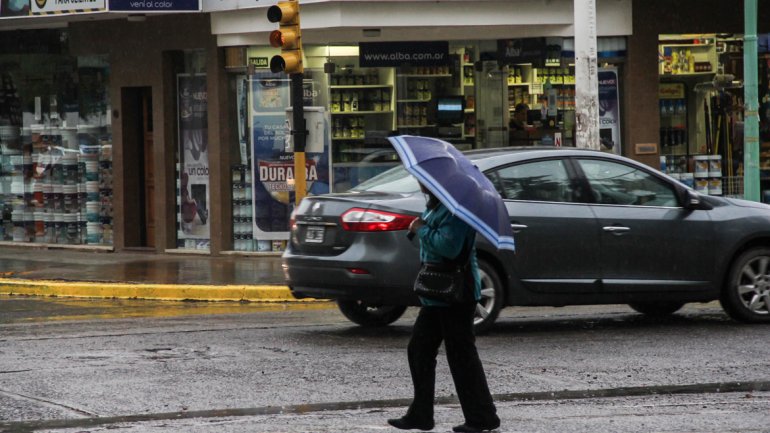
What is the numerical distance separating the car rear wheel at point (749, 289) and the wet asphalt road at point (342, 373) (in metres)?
0.25

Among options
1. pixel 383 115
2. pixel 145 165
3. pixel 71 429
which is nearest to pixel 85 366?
pixel 71 429

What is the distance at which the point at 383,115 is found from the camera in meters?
19.3

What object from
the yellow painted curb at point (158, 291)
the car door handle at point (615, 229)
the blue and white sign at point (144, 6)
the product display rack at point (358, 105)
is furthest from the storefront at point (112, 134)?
the car door handle at point (615, 229)

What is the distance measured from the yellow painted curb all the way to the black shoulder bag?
26.0 ft

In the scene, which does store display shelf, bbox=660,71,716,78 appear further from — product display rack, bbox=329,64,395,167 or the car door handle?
the car door handle

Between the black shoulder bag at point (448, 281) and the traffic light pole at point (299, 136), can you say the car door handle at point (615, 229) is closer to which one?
the black shoulder bag at point (448, 281)

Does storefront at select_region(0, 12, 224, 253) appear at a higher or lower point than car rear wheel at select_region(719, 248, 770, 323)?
higher

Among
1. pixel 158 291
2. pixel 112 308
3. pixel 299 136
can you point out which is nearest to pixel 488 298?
pixel 112 308

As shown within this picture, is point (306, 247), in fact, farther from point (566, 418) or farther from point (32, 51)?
point (32, 51)

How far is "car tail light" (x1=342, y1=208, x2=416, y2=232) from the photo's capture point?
35.1 ft

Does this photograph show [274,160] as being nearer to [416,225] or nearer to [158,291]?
[158,291]

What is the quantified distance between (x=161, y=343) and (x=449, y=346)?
435 cm

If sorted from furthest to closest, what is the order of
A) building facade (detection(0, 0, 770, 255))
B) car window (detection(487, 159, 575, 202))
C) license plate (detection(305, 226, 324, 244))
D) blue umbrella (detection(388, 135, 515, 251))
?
building facade (detection(0, 0, 770, 255))
car window (detection(487, 159, 575, 202))
license plate (detection(305, 226, 324, 244))
blue umbrella (detection(388, 135, 515, 251))

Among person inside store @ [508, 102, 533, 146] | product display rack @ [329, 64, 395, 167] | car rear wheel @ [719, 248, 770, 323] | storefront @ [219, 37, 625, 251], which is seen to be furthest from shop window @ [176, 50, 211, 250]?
Result: car rear wheel @ [719, 248, 770, 323]
